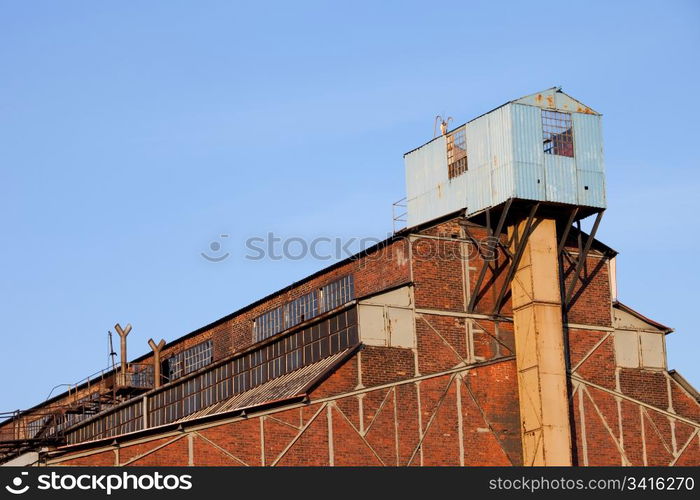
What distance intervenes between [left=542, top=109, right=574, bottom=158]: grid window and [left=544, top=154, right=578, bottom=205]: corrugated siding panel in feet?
1.02

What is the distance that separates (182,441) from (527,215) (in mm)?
15315

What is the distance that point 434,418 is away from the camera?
48906 millimetres

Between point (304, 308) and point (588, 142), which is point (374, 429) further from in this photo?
point (588, 142)

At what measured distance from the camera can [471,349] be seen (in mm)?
50625

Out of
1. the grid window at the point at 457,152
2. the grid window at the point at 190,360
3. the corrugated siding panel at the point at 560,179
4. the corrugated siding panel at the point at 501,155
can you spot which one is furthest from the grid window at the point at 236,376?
the corrugated siding panel at the point at 560,179

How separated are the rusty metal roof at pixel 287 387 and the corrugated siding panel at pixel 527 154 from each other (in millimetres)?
8713

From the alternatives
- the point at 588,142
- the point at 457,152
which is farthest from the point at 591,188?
the point at 457,152

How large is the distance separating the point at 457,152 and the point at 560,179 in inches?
165

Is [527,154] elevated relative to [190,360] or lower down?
elevated

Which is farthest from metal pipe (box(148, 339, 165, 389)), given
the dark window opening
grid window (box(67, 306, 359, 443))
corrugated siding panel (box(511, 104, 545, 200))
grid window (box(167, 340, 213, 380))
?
corrugated siding panel (box(511, 104, 545, 200))

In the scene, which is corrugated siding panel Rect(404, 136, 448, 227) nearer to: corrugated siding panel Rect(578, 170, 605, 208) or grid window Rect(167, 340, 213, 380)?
corrugated siding panel Rect(578, 170, 605, 208)
